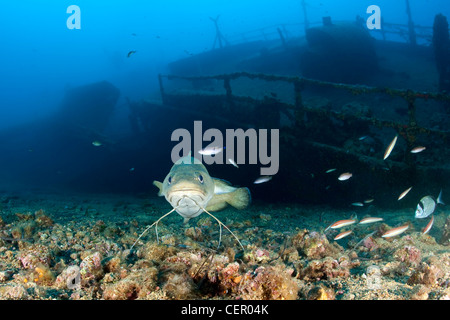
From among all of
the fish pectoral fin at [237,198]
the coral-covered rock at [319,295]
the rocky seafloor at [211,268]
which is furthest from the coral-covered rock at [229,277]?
the fish pectoral fin at [237,198]

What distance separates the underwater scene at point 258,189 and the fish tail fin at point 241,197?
0.09 feet

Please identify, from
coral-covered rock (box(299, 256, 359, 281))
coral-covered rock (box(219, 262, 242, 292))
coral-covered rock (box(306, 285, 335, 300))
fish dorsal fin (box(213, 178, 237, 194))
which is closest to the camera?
coral-covered rock (box(306, 285, 335, 300))

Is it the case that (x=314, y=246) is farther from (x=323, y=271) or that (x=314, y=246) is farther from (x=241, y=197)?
(x=241, y=197)

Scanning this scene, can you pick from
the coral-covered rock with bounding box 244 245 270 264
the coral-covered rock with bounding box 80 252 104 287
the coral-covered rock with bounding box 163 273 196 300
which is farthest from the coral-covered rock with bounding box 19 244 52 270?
the coral-covered rock with bounding box 244 245 270 264

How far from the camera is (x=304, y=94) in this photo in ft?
43.2

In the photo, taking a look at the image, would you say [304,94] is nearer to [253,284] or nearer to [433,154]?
[433,154]

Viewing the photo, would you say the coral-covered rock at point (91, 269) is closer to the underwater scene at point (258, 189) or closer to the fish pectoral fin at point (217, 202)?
the underwater scene at point (258, 189)

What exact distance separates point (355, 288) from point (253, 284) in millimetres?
1007

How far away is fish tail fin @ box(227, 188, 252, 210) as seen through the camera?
5.09 meters

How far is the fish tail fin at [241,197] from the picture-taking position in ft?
16.7

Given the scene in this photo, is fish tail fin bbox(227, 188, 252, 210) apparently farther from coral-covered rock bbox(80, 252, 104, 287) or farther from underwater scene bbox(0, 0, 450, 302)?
coral-covered rock bbox(80, 252, 104, 287)

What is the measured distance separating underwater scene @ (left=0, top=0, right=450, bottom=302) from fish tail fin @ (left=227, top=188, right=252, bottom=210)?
28 millimetres

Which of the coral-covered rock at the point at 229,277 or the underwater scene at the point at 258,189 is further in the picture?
the underwater scene at the point at 258,189
